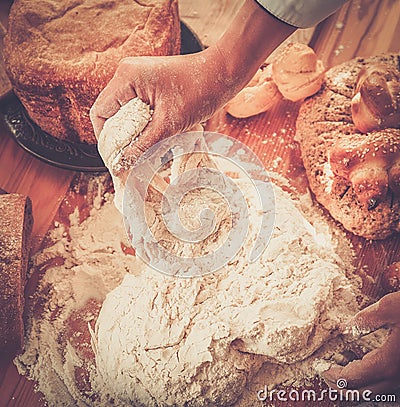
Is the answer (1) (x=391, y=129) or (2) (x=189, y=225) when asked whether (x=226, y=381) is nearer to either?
(2) (x=189, y=225)

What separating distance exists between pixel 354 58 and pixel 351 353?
0.91 m

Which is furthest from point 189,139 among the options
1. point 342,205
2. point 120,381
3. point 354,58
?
point 354,58

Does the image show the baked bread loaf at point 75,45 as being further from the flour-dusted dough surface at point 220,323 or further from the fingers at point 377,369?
the fingers at point 377,369

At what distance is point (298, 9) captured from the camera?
1.08 m

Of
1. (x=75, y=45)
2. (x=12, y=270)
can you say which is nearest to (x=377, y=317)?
(x=12, y=270)

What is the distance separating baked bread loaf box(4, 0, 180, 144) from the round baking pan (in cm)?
8

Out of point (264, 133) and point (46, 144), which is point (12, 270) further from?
point (264, 133)

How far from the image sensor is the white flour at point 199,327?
116cm

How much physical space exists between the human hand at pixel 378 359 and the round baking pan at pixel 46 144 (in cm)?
79

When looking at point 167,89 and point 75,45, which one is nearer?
point 167,89

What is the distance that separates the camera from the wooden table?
56.2 inches

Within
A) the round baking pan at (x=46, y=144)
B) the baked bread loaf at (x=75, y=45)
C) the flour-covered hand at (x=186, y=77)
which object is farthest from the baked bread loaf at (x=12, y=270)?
the flour-covered hand at (x=186, y=77)

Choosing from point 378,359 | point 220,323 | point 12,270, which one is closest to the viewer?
point 378,359

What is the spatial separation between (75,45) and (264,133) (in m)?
0.58
